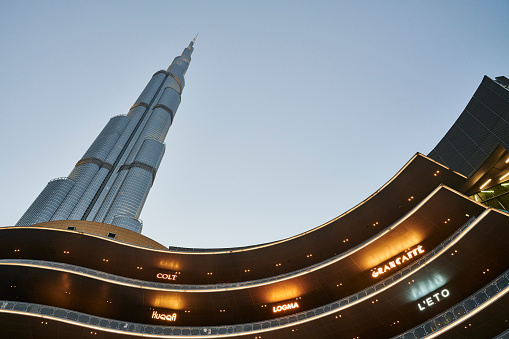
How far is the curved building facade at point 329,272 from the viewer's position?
2803cm

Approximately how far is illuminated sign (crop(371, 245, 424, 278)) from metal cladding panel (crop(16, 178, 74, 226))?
16167 centimetres

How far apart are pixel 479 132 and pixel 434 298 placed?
787 inches

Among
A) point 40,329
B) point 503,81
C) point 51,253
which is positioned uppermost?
point 503,81

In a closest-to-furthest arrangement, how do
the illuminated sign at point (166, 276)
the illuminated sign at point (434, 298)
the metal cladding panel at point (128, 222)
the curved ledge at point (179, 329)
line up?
1. the illuminated sign at point (434, 298)
2. the curved ledge at point (179, 329)
3. the illuminated sign at point (166, 276)
4. the metal cladding panel at point (128, 222)

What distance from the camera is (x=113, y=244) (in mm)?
37000

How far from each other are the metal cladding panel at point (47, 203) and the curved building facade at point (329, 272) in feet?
463

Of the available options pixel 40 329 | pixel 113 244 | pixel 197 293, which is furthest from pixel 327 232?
pixel 40 329

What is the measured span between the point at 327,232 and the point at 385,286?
29.7 ft

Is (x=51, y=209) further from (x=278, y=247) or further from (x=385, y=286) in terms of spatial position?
(x=385, y=286)

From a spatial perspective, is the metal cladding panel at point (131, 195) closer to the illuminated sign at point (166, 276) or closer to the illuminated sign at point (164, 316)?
the illuminated sign at point (166, 276)

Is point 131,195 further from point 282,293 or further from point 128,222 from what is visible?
point 282,293

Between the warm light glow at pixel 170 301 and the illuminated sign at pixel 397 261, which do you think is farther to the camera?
the warm light glow at pixel 170 301

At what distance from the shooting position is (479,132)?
3894 centimetres

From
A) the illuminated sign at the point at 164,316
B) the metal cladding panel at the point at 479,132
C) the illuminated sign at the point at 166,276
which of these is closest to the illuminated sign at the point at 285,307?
the illuminated sign at the point at 164,316
